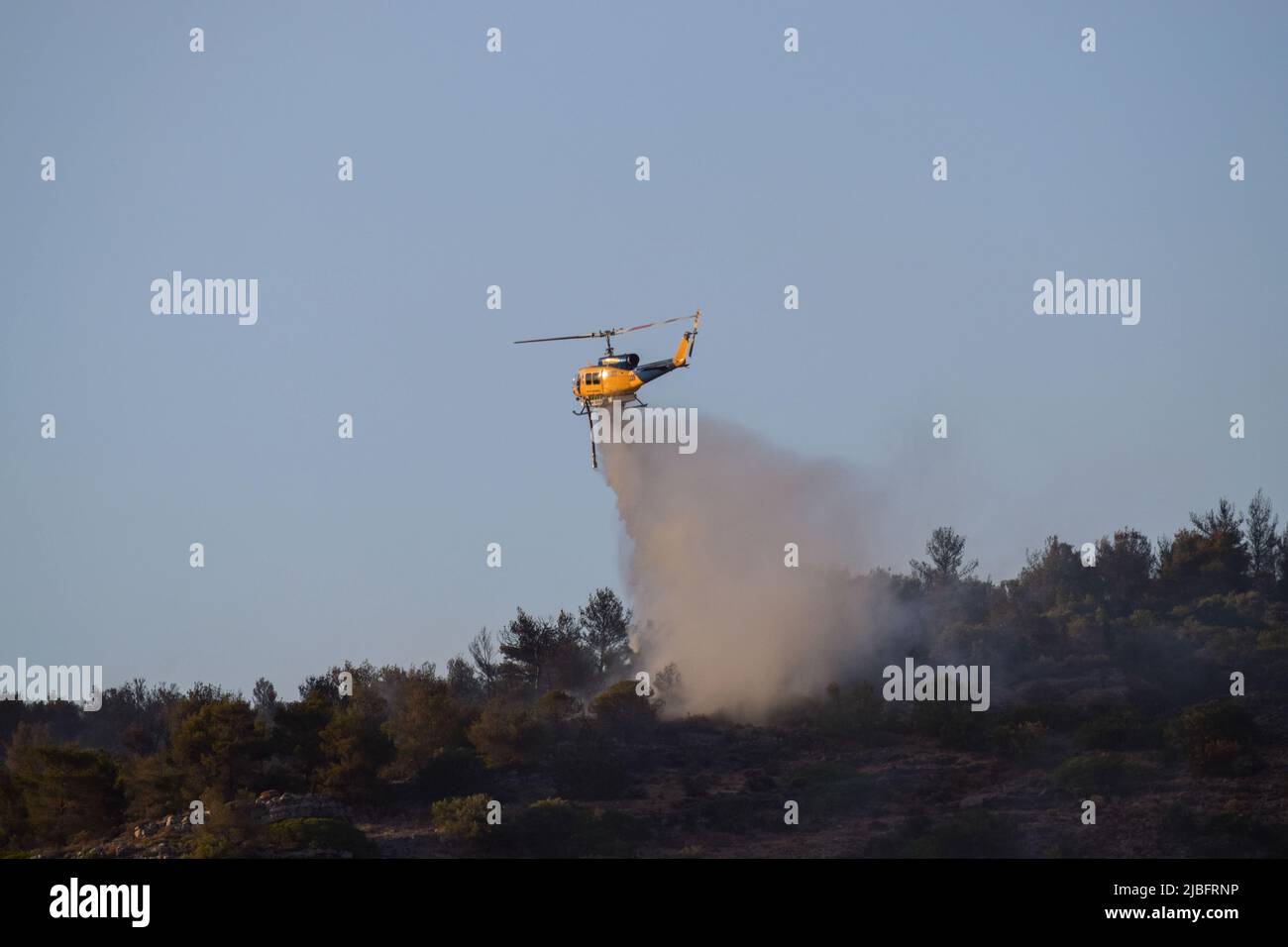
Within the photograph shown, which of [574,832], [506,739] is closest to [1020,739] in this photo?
[574,832]

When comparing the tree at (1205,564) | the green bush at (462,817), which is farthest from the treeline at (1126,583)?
the green bush at (462,817)

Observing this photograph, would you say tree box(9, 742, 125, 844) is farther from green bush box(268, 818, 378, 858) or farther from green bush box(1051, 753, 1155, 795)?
green bush box(1051, 753, 1155, 795)

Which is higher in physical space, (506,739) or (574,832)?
(506,739)

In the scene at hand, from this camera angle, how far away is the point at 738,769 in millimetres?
77000

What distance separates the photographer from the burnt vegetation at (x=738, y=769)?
65.8 m

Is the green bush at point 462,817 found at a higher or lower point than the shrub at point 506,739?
lower

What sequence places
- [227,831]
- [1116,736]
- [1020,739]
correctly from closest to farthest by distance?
[227,831] → [1116,736] → [1020,739]

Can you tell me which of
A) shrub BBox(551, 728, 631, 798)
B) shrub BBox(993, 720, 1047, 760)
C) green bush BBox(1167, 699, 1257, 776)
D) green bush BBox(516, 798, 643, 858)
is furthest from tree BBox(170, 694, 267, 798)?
green bush BBox(1167, 699, 1257, 776)

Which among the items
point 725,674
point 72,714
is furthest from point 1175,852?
point 72,714

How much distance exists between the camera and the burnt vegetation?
65.8 metres

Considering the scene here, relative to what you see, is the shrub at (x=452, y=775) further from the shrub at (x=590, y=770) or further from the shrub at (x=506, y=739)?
the shrub at (x=590, y=770)
